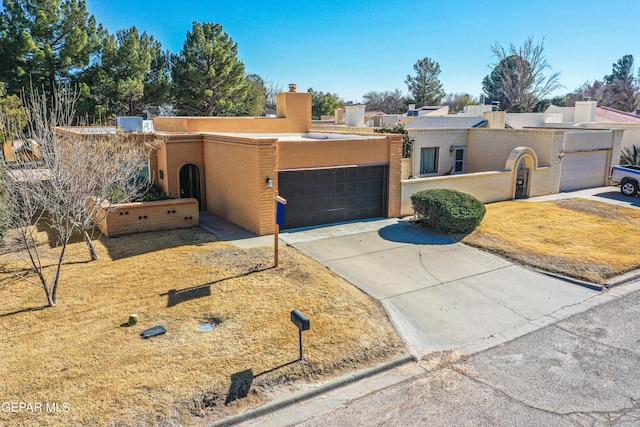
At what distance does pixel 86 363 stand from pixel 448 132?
70.0ft

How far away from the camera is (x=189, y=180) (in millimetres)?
18359

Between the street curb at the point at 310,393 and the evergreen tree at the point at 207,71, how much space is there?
3534 centimetres

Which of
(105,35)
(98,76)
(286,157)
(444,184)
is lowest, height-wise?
(444,184)

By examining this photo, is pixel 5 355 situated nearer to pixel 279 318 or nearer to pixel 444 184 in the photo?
pixel 279 318

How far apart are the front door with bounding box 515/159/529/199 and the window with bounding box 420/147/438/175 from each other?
4221 millimetres

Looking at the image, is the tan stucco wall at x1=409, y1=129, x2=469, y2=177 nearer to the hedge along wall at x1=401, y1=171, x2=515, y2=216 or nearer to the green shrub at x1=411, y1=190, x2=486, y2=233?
the hedge along wall at x1=401, y1=171, x2=515, y2=216

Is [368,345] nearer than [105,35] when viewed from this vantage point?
Yes

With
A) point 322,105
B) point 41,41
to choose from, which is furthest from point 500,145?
point 322,105

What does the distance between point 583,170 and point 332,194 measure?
1623 cm

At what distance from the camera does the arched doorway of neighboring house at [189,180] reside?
18.2m

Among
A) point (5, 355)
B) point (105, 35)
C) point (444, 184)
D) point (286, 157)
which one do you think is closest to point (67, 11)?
point (105, 35)

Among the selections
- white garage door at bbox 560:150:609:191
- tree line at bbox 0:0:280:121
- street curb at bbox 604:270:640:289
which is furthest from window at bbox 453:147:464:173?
tree line at bbox 0:0:280:121

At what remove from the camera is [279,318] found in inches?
356

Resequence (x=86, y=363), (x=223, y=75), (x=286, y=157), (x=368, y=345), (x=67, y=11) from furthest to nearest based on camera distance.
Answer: (x=223, y=75), (x=67, y=11), (x=286, y=157), (x=368, y=345), (x=86, y=363)
